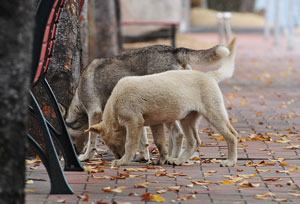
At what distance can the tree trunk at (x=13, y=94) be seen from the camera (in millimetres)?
3383

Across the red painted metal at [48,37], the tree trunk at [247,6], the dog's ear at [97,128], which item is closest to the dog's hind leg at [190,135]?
the dog's ear at [97,128]

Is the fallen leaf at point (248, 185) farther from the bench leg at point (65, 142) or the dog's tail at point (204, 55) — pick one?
the dog's tail at point (204, 55)

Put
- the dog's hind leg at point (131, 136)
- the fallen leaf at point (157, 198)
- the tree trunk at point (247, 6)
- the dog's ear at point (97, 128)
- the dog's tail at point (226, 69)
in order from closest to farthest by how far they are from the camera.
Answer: the fallen leaf at point (157, 198) → the dog's hind leg at point (131, 136) → the dog's ear at point (97, 128) → the dog's tail at point (226, 69) → the tree trunk at point (247, 6)

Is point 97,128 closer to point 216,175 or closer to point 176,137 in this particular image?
point 176,137

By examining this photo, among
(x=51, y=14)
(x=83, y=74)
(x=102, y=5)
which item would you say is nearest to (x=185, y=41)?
(x=102, y=5)

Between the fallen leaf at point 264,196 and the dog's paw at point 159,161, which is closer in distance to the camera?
the fallen leaf at point 264,196

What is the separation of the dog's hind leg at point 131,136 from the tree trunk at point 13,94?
2419mm

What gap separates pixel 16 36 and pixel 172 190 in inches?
80.3

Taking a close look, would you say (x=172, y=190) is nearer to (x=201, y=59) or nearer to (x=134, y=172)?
(x=134, y=172)

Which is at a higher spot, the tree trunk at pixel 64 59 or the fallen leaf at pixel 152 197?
the tree trunk at pixel 64 59

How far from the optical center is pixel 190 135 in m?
6.37

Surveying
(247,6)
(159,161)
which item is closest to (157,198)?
(159,161)

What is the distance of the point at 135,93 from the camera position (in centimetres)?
587

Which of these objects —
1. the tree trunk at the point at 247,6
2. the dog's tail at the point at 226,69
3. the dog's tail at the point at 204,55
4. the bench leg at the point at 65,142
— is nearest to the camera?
the bench leg at the point at 65,142
